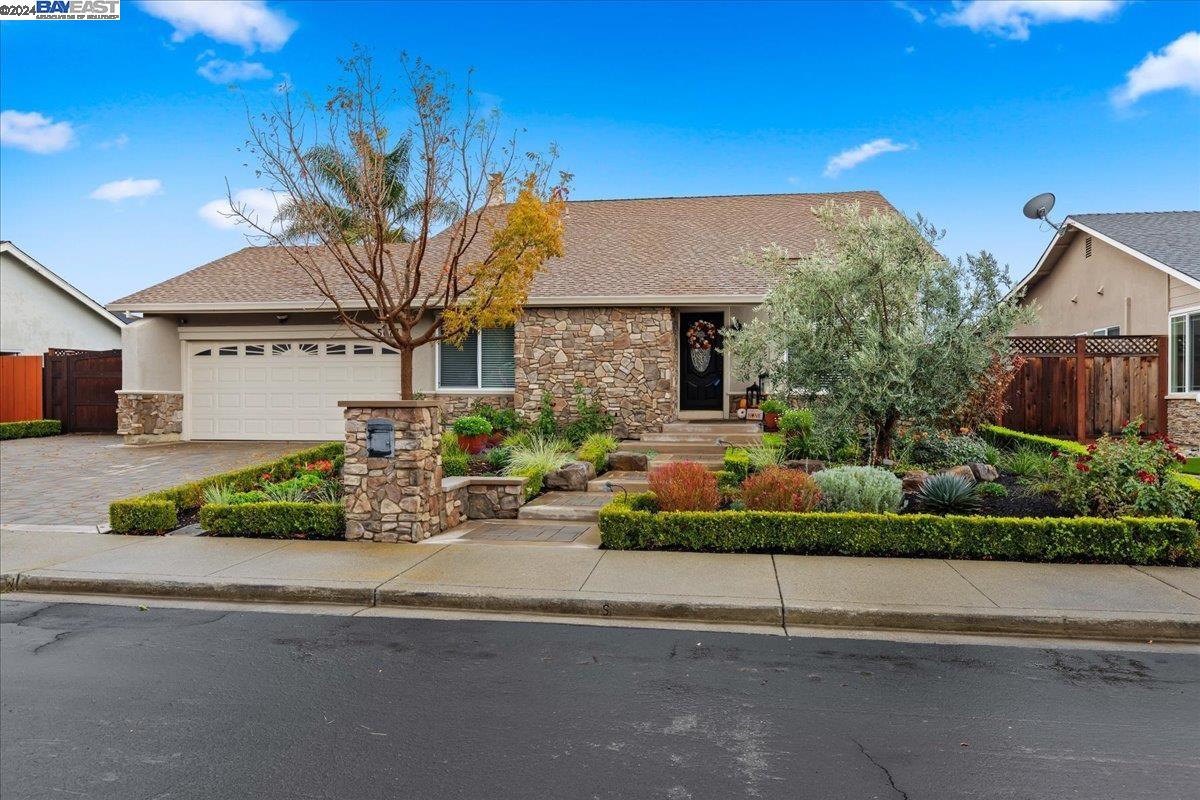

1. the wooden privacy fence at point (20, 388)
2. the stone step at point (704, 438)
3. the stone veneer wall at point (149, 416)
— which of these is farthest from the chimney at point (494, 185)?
the wooden privacy fence at point (20, 388)

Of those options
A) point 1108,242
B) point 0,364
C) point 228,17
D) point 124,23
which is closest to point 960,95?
point 1108,242

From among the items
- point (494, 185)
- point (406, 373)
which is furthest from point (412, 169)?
point (406, 373)

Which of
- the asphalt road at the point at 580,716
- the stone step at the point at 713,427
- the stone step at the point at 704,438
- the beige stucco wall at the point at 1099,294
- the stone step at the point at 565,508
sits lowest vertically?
the asphalt road at the point at 580,716

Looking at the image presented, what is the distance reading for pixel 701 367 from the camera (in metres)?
16.2

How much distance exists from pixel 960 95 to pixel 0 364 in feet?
77.8

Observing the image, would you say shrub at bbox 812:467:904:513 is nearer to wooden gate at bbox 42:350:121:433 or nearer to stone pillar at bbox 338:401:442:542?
stone pillar at bbox 338:401:442:542

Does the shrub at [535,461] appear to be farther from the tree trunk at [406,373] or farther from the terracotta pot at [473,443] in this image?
the tree trunk at [406,373]

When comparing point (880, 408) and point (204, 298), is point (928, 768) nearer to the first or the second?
point (880, 408)

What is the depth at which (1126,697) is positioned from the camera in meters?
4.44

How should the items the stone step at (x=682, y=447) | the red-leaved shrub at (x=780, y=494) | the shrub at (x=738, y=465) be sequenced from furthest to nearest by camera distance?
the stone step at (x=682, y=447) → the shrub at (x=738, y=465) → the red-leaved shrub at (x=780, y=494)

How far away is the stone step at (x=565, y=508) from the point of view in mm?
9625

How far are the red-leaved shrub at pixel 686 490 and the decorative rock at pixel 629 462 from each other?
370cm

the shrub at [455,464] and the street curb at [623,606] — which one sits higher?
the shrub at [455,464]

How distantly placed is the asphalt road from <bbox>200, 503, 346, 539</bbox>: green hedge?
285cm
